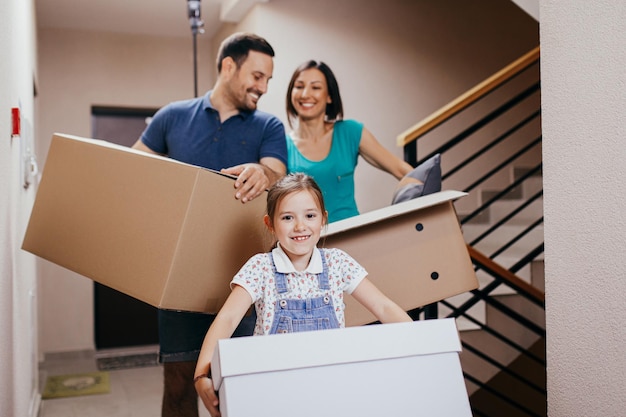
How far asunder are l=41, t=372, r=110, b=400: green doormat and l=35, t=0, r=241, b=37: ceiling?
89.9 inches

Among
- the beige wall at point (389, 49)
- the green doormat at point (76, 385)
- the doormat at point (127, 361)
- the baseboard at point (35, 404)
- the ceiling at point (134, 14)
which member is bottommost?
the doormat at point (127, 361)

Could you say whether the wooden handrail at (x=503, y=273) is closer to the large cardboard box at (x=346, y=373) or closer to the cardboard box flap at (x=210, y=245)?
the cardboard box flap at (x=210, y=245)

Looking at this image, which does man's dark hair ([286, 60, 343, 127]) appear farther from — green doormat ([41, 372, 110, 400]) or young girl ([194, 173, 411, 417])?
green doormat ([41, 372, 110, 400])

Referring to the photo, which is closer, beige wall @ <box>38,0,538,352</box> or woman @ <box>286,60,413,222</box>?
woman @ <box>286,60,413,222</box>

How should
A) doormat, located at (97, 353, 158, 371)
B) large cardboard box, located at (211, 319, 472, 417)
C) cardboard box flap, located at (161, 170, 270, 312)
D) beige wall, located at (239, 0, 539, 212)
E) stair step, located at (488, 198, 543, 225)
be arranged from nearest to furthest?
large cardboard box, located at (211, 319, 472, 417) < cardboard box flap, located at (161, 170, 270, 312) < beige wall, located at (239, 0, 539, 212) < stair step, located at (488, 198, 543, 225) < doormat, located at (97, 353, 158, 371)

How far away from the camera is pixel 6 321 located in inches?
65.5

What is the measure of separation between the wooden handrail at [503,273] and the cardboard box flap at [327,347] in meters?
1.27

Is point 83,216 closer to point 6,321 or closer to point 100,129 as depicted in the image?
point 6,321

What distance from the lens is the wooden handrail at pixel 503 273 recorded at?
2.44 meters

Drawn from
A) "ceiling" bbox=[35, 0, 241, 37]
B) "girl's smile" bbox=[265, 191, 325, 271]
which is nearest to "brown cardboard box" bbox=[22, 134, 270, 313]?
"girl's smile" bbox=[265, 191, 325, 271]

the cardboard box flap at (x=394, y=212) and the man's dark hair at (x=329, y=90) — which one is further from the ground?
the man's dark hair at (x=329, y=90)

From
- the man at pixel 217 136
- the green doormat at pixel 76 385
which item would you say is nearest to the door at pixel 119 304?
the green doormat at pixel 76 385

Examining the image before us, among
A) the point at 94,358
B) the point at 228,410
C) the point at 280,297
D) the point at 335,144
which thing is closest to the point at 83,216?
the point at 280,297

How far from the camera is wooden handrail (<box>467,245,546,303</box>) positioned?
244 cm
